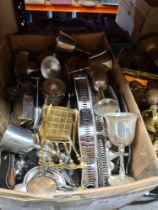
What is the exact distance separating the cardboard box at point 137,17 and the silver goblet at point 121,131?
1.88 feet

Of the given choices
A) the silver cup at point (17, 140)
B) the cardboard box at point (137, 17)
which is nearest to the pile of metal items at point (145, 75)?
the cardboard box at point (137, 17)

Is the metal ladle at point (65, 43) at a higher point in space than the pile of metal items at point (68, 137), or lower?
higher

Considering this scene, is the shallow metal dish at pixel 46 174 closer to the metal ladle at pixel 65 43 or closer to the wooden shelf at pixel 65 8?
the metal ladle at pixel 65 43

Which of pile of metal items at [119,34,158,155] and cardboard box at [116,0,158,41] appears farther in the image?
cardboard box at [116,0,158,41]

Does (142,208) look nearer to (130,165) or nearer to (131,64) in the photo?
(130,165)

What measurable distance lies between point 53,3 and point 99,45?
0.97 feet

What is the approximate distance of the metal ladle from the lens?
1.05 m

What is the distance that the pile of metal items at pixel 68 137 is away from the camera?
2.49 ft

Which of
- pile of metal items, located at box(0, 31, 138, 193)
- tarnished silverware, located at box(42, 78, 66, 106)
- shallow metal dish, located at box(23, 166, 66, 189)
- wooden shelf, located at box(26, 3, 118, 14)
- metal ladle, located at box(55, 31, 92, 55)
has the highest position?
wooden shelf, located at box(26, 3, 118, 14)

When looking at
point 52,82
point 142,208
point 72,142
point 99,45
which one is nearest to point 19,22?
point 99,45

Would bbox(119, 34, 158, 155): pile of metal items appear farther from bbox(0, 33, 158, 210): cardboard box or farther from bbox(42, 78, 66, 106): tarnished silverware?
bbox(42, 78, 66, 106): tarnished silverware

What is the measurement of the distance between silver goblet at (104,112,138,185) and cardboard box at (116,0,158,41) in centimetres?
57

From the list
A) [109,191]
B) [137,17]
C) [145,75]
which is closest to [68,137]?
[109,191]

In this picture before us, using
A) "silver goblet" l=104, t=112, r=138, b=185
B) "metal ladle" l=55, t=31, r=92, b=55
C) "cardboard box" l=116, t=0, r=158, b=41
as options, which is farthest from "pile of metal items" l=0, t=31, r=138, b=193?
"cardboard box" l=116, t=0, r=158, b=41
